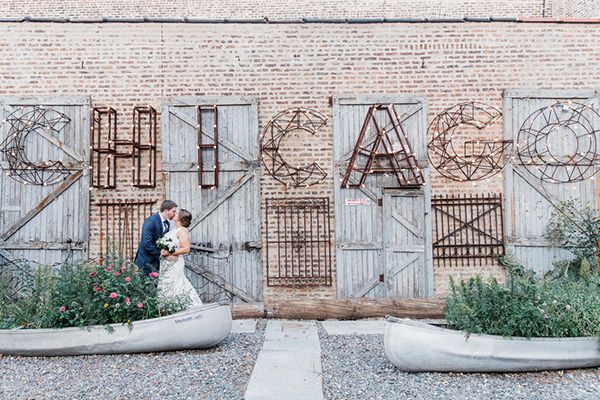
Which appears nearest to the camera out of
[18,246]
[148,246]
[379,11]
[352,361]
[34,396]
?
[34,396]

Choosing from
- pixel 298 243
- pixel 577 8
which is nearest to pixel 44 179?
pixel 298 243

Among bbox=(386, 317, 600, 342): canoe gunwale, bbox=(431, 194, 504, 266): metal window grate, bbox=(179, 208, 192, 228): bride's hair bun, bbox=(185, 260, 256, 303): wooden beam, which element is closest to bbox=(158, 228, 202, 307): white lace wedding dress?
bbox=(179, 208, 192, 228): bride's hair bun

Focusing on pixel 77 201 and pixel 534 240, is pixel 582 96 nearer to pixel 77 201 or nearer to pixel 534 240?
pixel 534 240

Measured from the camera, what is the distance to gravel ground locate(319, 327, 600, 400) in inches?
174

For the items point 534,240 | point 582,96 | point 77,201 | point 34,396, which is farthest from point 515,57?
point 34,396

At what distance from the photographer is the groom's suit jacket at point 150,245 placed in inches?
263

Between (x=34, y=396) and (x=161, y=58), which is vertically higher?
(x=161, y=58)

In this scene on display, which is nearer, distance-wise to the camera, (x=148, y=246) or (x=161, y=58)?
(x=148, y=246)

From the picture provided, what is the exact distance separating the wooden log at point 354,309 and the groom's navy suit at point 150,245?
78.2 inches

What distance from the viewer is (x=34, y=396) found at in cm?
441

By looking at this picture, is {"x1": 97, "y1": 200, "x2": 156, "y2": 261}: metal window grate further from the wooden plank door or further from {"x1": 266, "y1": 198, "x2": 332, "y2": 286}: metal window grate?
the wooden plank door

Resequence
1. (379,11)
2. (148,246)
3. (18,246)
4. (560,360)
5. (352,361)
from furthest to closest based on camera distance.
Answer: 1. (379,11)
2. (18,246)
3. (148,246)
4. (352,361)
5. (560,360)

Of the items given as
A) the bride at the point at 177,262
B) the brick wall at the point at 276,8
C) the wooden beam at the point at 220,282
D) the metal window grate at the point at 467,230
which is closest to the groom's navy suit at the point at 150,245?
the bride at the point at 177,262

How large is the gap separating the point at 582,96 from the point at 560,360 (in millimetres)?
5051
